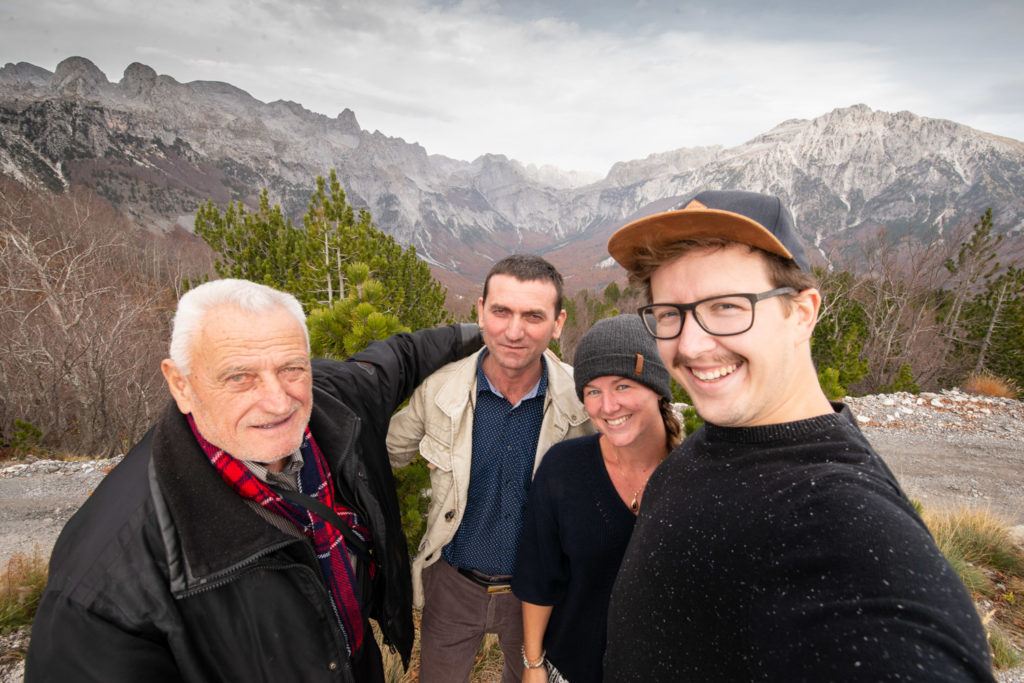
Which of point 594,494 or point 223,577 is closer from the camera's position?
point 223,577

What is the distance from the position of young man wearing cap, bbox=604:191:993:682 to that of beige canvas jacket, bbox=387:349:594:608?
0.94m

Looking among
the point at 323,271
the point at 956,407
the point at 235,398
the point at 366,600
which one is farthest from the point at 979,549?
the point at 323,271

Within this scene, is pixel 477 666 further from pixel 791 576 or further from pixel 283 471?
pixel 791 576

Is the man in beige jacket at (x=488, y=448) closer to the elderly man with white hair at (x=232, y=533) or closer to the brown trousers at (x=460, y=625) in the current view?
the brown trousers at (x=460, y=625)

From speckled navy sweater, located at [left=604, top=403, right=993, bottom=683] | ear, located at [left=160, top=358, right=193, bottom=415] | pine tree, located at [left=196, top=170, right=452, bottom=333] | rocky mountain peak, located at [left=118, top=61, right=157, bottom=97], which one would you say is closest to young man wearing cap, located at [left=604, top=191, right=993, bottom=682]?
speckled navy sweater, located at [left=604, top=403, right=993, bottom=683]

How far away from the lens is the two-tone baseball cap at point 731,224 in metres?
1.14

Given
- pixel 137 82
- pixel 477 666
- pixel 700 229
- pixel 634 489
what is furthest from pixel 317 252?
pixel 137 82

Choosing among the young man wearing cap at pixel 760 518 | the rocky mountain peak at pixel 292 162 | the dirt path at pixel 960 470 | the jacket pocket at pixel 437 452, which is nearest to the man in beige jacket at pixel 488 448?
the jacket pocket at pixel 437 452

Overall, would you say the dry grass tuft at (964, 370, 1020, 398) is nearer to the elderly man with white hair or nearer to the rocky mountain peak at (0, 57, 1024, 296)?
the elderly man with white hair

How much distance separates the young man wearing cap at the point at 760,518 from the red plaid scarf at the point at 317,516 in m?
1.12

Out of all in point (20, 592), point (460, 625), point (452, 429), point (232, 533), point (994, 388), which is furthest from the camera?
point (994, 388)

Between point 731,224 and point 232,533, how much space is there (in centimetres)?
181

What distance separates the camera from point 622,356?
6.14ft

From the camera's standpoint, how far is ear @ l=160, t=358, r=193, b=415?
1548mm
